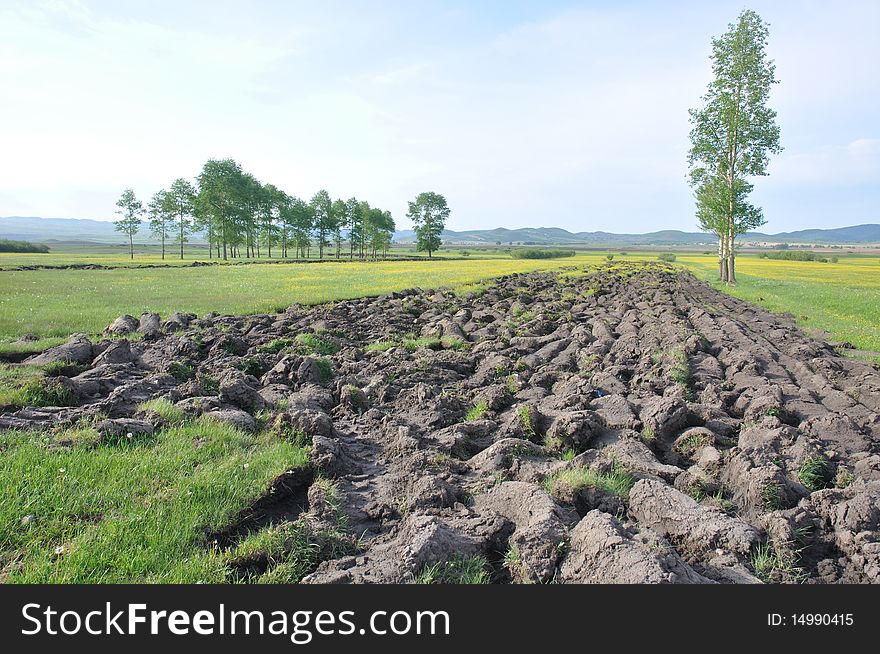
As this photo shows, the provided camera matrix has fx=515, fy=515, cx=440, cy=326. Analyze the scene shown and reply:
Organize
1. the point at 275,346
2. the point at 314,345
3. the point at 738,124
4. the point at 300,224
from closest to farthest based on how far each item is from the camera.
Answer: the point at 275,346
the point at 314,345
the point at 738,124
the point at 300,224

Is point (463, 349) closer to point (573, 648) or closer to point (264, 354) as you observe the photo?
point (264, 354)

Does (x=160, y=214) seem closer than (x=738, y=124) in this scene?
No

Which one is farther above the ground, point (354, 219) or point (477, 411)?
point (354, 219)

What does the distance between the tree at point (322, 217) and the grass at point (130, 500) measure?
98.3m

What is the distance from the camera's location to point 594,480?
222 inches

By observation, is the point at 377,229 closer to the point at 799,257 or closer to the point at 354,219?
the point at 354,219

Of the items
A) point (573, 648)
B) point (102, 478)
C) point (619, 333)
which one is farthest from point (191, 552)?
point (619, 333)

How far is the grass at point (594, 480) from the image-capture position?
5.52m

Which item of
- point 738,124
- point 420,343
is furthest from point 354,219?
point 420,343

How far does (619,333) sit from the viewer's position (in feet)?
50.4

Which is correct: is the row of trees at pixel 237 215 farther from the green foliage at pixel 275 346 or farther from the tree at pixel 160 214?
the green foliage at pixel 275 346

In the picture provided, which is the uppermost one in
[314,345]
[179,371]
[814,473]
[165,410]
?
[314,345]

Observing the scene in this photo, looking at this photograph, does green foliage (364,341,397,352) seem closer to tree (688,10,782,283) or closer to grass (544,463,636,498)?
grass (544,463,636,498)

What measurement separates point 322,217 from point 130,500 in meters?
103
